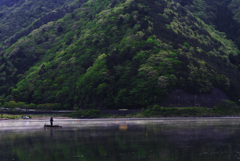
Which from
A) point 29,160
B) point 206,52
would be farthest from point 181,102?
point 29,160

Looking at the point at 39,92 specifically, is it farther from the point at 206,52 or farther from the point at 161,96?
the point at 206,52

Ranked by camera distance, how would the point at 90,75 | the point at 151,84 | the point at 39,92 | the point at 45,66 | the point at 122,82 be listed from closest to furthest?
the point at 151,84
the point at 122,82
the point at 90,75
the point at 39,92
the point at 45,66

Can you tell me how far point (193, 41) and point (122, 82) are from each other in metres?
69.0

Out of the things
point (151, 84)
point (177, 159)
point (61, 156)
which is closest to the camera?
point (177, 159)

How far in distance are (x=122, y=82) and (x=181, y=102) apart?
31.5 meters

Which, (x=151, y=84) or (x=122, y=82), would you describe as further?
(x=122, y=82)

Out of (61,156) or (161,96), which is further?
(161,96)

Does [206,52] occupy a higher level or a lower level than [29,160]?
higher

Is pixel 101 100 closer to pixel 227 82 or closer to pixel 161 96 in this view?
pixel 161 96

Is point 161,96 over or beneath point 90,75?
beneath

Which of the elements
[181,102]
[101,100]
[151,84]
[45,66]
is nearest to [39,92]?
[45,66]

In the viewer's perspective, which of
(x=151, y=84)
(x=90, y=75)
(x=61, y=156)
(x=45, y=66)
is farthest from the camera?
(x=45, y=66)

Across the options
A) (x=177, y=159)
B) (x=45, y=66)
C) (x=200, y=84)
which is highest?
(x=45, y=66)

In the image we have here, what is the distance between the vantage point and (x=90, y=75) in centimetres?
15425
